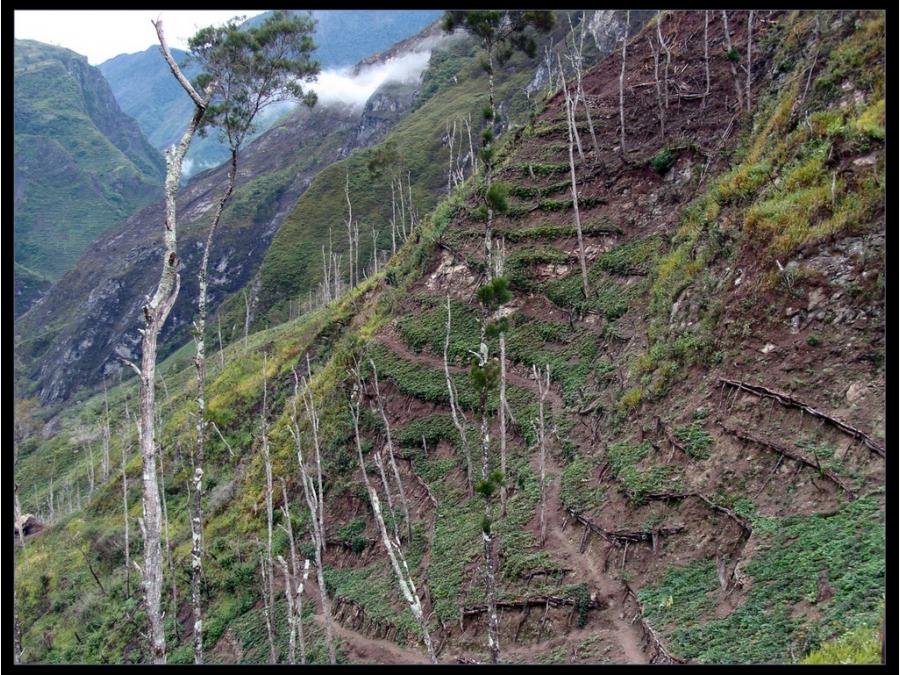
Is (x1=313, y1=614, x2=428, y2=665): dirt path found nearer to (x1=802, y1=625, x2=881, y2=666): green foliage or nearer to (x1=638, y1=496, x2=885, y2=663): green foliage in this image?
(x1=638, y1=496, x2=885, y2=663): green foliage

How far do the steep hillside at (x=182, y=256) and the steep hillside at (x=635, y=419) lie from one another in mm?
70073

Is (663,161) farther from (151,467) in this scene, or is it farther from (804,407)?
(151,467)

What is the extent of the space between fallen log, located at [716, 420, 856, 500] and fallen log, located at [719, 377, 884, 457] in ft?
2.59

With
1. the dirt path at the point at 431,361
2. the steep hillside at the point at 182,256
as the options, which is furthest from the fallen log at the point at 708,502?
the steep hillside at the point at 182,256

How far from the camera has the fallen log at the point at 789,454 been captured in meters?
11.9

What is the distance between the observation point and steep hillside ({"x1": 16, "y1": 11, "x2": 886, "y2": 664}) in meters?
12.5

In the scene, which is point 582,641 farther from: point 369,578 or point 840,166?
point 840,166

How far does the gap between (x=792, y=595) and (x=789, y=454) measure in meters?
3.25

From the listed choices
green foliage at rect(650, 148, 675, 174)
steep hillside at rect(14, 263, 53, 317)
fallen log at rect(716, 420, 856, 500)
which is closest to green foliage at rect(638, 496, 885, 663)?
fallen log at rect(716, 420, 856, 500)

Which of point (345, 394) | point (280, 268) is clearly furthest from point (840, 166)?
point (280, 268)

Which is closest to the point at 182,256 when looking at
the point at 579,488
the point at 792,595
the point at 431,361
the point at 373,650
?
the point at 431,361

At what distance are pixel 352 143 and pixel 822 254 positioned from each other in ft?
432

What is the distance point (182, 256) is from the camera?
120 metres

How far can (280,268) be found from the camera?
3546 inches
